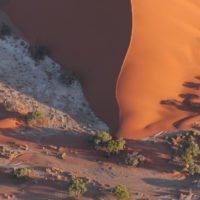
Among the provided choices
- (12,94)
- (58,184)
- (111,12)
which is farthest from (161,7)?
(58,184)

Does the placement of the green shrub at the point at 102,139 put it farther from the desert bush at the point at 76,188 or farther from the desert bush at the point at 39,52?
the desert bush at the point at 39,52

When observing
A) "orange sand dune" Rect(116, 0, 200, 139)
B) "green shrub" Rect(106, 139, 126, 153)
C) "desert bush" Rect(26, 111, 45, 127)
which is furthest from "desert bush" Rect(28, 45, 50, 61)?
"green shrub" Rect(106, 139, 126, 153)

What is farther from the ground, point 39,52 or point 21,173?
point 39,52

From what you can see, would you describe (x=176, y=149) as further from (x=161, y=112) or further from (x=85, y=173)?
(x=85, y=173)

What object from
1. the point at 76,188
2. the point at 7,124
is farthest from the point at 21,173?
the point at 7,124

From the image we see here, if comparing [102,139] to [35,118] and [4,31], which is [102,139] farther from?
[4,31]

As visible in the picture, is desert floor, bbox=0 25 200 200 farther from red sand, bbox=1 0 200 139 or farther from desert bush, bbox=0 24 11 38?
desert bush, bbox=0 24 11 38
